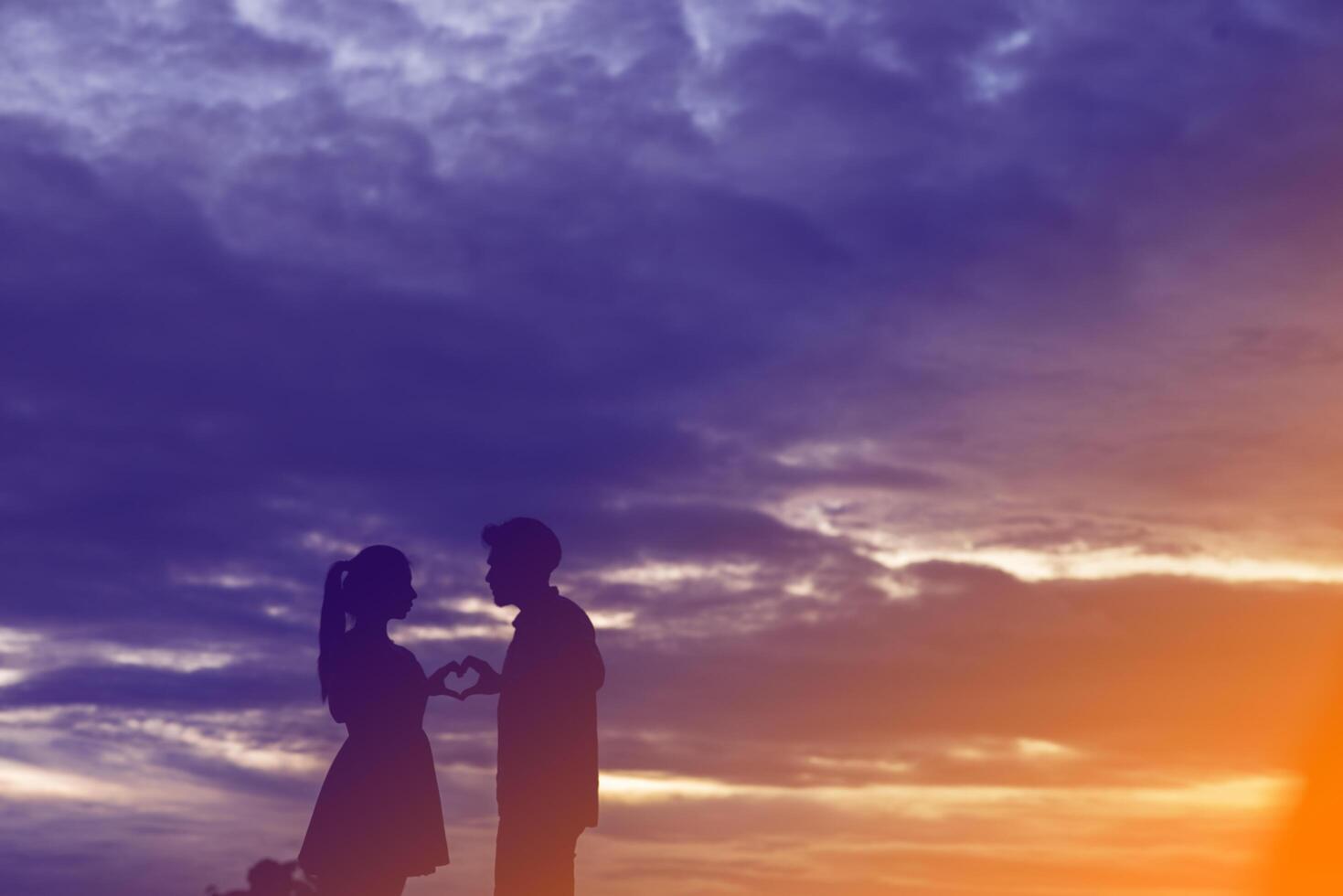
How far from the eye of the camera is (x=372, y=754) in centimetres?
2177

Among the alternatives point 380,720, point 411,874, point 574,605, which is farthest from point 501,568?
point 411,874

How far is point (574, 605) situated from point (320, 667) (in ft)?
9.81

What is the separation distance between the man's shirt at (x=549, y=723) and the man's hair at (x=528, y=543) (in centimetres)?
49

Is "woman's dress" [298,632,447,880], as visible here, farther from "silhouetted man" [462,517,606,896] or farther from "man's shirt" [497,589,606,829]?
"man's shirt" [497,589,606,829]

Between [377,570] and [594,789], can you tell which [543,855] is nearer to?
[594,789]

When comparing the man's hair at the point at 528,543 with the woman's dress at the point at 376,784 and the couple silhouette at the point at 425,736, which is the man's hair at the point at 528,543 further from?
the woman's dress at the point at 376,784

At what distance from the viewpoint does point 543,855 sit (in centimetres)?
2070

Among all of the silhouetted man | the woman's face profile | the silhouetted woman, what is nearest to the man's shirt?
the silhouetted man

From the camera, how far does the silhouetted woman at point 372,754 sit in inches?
851

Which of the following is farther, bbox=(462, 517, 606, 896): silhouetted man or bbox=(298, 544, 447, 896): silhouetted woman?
bbox=(298, 544, 447, 896): silhouetted woman

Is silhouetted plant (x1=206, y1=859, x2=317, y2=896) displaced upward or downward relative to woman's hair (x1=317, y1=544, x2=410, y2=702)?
downward

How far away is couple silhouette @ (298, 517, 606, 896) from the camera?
20828 millimetres

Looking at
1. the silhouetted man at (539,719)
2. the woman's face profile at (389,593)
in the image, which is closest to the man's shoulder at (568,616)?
the silhouetted man at (539,719)

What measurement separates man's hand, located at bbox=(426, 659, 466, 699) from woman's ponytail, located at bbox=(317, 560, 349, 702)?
112cm
